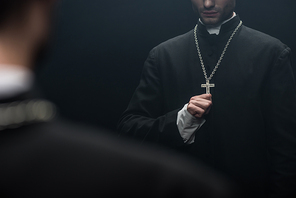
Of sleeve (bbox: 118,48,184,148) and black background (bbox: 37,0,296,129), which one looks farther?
black background (bbox: 37,0,296,129)

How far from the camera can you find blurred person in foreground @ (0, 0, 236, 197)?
0.44m

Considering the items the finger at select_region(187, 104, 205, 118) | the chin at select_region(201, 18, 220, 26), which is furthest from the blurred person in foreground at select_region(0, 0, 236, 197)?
the chin at select_region(201, 18, 220, 26)

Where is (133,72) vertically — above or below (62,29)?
below

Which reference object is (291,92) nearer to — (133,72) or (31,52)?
(133,72)

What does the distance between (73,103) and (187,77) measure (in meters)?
0.69

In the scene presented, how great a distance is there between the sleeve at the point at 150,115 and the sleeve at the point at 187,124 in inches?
0.8

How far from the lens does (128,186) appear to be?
49 cm

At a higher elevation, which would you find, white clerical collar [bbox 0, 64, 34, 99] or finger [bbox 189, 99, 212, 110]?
white clerical collar [bbox 0, 64, 34, 99]

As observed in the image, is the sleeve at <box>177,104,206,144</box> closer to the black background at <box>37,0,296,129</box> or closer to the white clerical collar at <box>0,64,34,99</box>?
the black background at <box>37,0,296,129</box>

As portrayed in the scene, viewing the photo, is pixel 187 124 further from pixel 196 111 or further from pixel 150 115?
pixel 150 115

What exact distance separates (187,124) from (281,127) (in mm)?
417

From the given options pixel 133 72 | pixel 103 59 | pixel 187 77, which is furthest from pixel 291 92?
pixel 103 59

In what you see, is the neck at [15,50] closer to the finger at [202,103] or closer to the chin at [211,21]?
the finger at [202,103]

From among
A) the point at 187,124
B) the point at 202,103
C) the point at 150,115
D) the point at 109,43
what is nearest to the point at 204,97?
the point at 202,103
